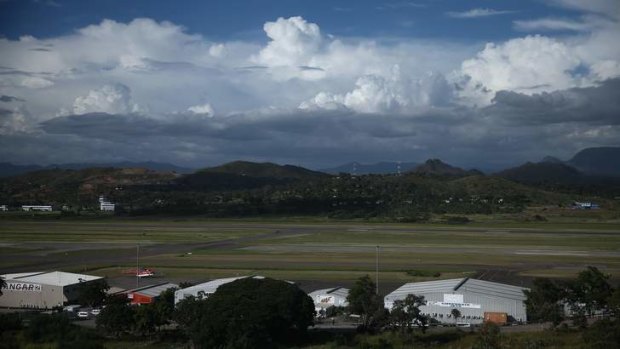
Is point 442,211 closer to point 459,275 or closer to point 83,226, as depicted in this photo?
point 83,226

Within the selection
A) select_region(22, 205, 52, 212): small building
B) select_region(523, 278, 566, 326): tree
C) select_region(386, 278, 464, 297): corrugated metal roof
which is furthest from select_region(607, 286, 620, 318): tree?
select_region(22, 205, 52, 212): small building

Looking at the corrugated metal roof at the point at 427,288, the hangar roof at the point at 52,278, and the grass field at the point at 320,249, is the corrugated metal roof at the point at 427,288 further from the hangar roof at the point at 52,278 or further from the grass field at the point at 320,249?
the hangar roof at the point at 52,278

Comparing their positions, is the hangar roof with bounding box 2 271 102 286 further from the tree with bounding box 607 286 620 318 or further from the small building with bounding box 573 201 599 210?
the small building with bounding box 573 201 599 210

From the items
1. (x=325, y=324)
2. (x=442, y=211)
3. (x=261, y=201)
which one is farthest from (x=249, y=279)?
(x=261, y=201)

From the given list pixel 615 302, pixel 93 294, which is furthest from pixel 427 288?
pixel 93 294

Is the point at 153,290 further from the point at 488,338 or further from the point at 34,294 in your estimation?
the point at 488,338

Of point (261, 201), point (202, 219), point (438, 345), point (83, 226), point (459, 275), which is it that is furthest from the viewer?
point (261, 201)
